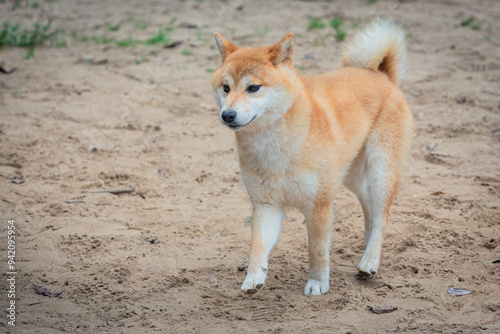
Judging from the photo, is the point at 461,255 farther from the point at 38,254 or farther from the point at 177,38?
the point at 177,38

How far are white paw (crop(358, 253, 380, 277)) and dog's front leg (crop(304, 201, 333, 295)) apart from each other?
245mm

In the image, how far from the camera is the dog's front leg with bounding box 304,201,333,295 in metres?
3.20

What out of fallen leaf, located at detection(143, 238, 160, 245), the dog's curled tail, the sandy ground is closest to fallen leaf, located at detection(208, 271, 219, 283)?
the sandy ground

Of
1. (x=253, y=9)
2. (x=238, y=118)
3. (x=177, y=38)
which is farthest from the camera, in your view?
(x=253, y=9)

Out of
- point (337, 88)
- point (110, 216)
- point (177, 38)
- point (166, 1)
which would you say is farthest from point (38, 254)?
point (166, 1)

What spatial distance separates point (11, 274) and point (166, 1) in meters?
7.57

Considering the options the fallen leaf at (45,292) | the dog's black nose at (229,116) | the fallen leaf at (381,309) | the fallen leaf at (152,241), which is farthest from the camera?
the fallen leaf at (152,241)

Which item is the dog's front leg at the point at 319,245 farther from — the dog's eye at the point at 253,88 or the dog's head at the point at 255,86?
A: the dog's eye at the point at 253,88

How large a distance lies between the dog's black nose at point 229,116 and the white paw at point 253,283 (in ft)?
2.96

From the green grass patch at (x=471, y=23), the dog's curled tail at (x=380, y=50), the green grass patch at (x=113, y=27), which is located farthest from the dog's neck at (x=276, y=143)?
the green grass patch at (x=471, y=23)

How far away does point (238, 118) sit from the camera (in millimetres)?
2900

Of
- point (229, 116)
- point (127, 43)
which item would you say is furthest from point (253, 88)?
point (127, 43)

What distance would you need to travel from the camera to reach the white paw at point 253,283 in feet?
9.73

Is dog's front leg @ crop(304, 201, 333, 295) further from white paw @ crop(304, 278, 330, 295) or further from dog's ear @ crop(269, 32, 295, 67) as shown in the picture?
dog's ear @ crop(269, 32, 295, 67)
